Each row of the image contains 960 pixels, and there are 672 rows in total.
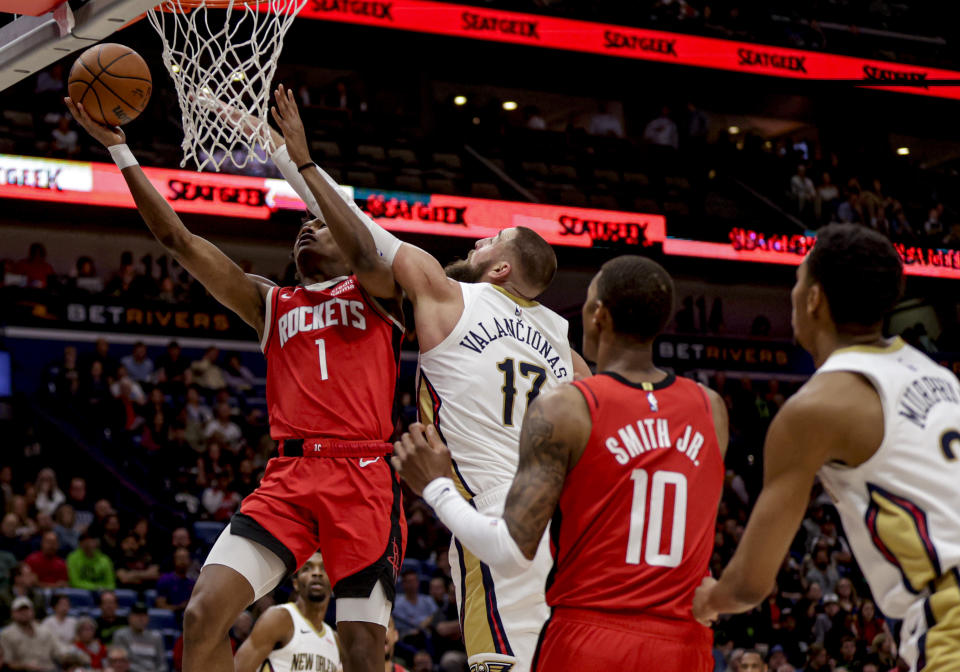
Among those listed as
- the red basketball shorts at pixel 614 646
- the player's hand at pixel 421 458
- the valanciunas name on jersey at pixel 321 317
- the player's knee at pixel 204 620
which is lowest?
the player's knee at pixel 204 620

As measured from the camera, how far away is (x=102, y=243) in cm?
1853

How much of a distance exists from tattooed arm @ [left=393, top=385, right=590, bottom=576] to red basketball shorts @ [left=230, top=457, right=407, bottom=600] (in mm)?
1405

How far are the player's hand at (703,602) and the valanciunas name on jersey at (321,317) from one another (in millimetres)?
2089

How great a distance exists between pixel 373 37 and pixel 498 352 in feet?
50.9

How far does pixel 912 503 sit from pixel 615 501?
711 millimetres

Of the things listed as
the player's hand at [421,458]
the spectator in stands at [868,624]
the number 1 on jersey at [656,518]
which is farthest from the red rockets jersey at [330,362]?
the spectator in stands at [868,624]

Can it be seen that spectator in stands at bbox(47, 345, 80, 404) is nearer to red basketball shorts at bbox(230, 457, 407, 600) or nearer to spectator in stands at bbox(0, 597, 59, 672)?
spectator in stands at bbox(0, 597, 59, 672)

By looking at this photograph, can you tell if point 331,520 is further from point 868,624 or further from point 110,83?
point 868,624

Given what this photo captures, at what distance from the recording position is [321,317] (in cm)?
467

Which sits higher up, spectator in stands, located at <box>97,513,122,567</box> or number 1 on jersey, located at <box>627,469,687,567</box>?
number 1 on jersey, located at <box>627,469,687,567</box>

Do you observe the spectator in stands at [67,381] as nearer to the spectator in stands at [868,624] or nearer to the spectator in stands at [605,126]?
the spectator in stands at [868,624]

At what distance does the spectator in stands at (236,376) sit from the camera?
15477mm

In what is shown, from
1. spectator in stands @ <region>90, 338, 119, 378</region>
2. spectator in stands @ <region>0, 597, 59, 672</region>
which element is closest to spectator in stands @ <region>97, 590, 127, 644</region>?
spectator in stands @ <region>0, 597, 59, 672</region>

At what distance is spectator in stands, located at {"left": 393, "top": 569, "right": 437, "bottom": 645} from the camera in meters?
11.8
